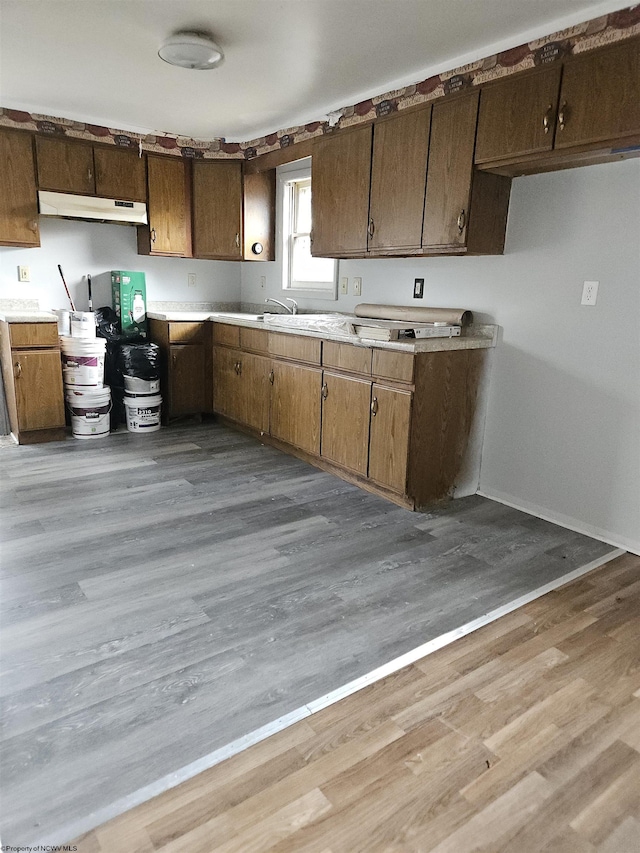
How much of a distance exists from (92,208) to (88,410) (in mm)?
1468

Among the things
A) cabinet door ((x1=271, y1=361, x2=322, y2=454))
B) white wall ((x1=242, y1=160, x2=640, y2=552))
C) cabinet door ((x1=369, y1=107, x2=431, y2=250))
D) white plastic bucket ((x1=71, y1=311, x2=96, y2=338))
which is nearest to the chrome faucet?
cabinet door ((x1=271, y1=361, x2=322, y2=454))

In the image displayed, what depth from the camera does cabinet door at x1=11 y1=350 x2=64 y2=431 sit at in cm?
390

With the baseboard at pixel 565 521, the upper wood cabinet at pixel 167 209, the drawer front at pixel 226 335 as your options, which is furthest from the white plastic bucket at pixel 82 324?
the baseboard at pixel 565 521

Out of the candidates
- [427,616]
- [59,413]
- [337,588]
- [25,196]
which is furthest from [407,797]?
[25,196]

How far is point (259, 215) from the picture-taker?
15.7 feet

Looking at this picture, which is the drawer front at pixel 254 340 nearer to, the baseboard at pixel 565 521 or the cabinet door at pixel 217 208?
the cabinet door at pixel 217 208

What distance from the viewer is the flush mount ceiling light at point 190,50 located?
2717 millimetres

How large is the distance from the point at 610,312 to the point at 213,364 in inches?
118

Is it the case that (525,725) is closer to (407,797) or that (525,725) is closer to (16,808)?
(407,797)

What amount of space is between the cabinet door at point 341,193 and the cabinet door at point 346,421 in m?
0.87

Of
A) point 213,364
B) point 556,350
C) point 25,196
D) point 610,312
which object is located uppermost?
point 25,196

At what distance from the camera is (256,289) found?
17.0 ft

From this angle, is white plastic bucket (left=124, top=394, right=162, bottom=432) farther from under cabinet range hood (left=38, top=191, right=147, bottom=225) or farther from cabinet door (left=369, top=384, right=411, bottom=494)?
cabinet door (left=369, top=384, right=411, bottom=494)

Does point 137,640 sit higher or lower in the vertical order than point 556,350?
lower
